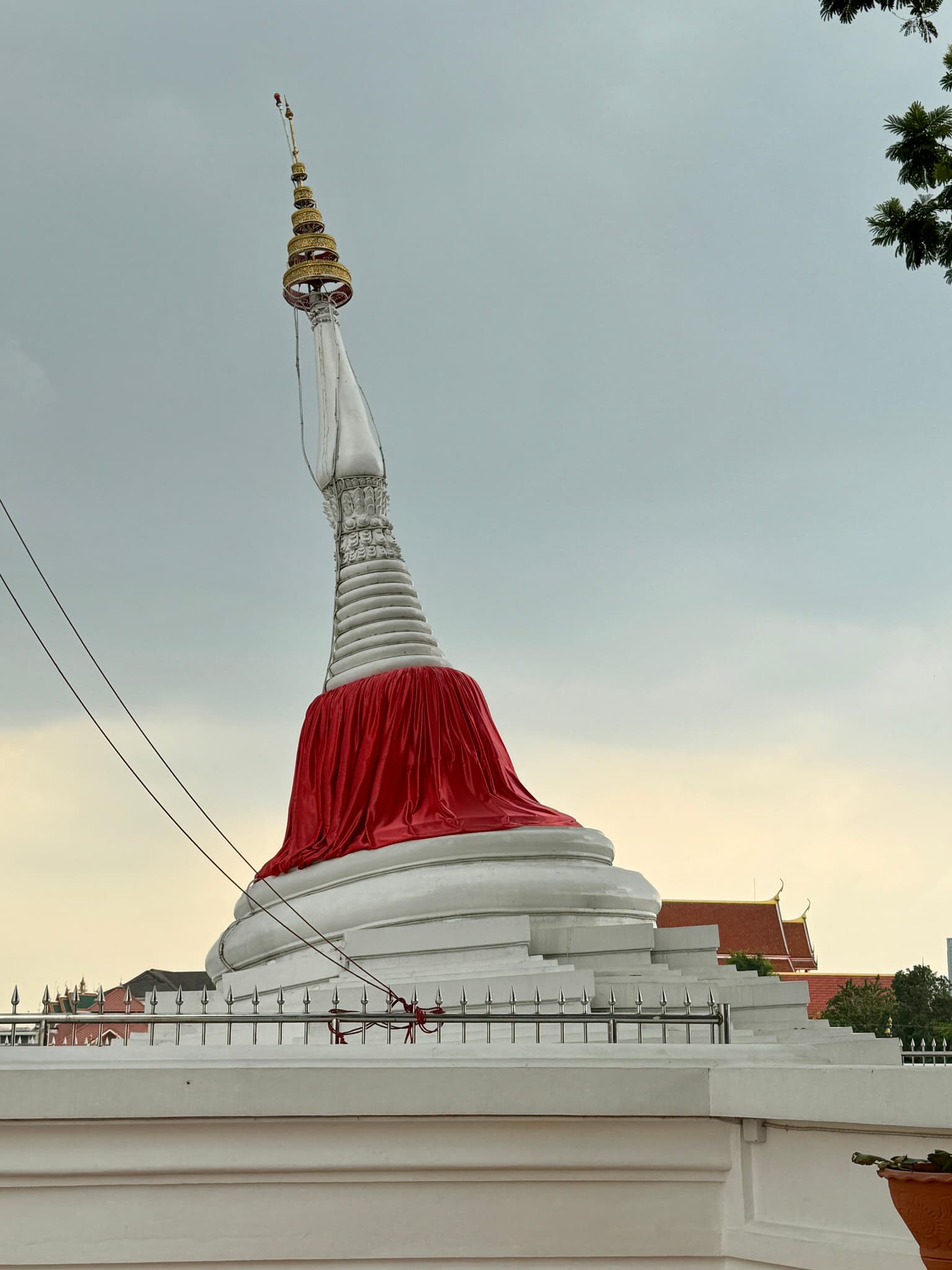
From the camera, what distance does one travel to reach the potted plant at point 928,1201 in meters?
4.71

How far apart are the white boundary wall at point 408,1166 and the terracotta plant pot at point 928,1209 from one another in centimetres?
124

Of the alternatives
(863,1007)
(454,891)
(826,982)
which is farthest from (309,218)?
(826,982)

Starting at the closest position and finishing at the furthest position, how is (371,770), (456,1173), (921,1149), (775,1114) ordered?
(921,1149), (775,1114), (456,1173), (371,770)

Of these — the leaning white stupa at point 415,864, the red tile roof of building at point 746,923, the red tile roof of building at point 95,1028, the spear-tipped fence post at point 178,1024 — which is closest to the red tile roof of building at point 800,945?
the red tile roof of building at point 746,923

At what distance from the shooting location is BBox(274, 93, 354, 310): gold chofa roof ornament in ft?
69.2

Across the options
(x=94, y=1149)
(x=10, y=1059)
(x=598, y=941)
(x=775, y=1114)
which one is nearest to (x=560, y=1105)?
(x=775, y=1114)

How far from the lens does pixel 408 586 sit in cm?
1942

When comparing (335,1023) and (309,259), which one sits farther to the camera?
(309,259)

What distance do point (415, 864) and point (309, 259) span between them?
10.5m

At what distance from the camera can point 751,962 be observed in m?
37.4

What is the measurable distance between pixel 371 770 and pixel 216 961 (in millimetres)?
3482

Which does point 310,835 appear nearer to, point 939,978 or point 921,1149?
point 921,1149

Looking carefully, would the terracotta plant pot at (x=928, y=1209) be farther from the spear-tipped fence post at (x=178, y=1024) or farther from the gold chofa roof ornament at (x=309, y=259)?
the gold chofa roof ornament at (x=309, y=259)

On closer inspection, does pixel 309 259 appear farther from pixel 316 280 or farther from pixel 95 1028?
pixel 95 1028
